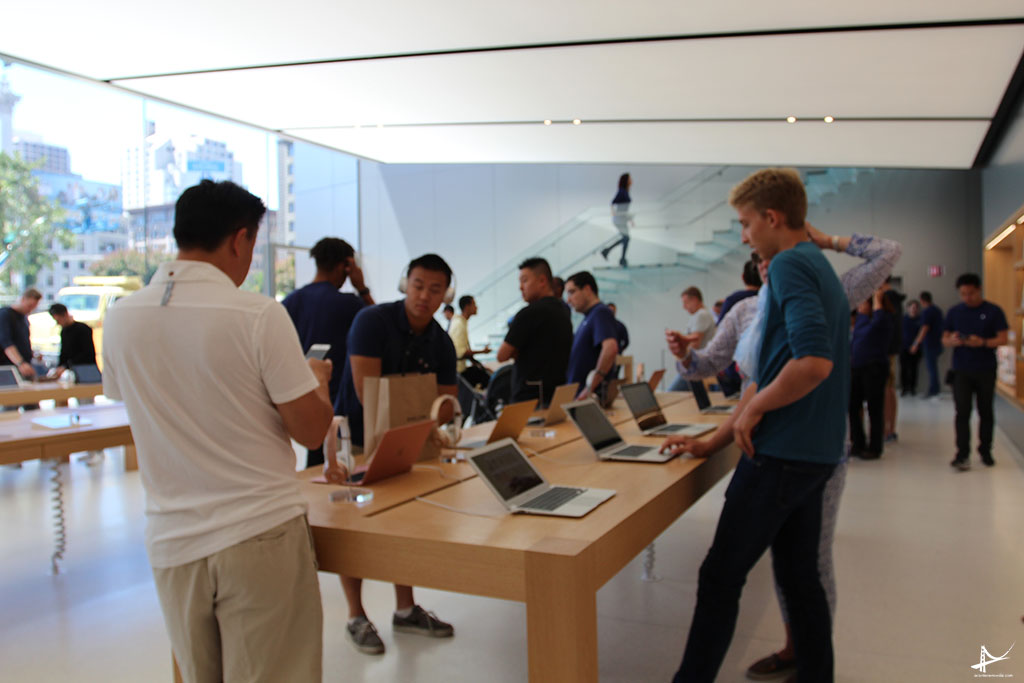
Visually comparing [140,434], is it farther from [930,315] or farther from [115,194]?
[930,315]

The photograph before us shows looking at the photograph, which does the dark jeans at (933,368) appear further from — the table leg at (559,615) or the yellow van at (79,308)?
the table leg at (559,615)

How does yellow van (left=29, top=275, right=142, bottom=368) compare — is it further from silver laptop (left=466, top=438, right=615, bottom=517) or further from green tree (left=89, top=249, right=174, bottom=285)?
silver laptop (left=466, top=438, right=615, bottom=517)

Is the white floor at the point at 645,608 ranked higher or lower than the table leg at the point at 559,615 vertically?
lower

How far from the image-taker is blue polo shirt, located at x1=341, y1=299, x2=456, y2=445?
269cm

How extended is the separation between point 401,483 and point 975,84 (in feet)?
17.8

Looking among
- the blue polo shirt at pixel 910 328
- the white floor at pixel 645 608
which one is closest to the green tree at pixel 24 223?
the white floor at pixel 645 608

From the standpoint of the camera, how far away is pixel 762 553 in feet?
6.31

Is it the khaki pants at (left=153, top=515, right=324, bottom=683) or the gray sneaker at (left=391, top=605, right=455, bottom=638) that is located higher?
the khaki pants at (left=153, top=515, right=324, bottom=683)

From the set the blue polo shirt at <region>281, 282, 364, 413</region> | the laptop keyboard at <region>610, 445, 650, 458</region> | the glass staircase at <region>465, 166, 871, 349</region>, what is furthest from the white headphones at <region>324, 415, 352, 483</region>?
the glass staircase at <region>465, 166, 871, 349</region>

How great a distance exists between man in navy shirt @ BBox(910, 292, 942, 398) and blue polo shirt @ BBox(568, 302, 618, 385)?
7749mm

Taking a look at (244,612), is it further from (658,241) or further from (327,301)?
(658,241)

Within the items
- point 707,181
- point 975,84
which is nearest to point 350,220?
point 707,181

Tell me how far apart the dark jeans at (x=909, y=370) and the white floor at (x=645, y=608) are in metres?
6.73

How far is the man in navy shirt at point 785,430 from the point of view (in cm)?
186
